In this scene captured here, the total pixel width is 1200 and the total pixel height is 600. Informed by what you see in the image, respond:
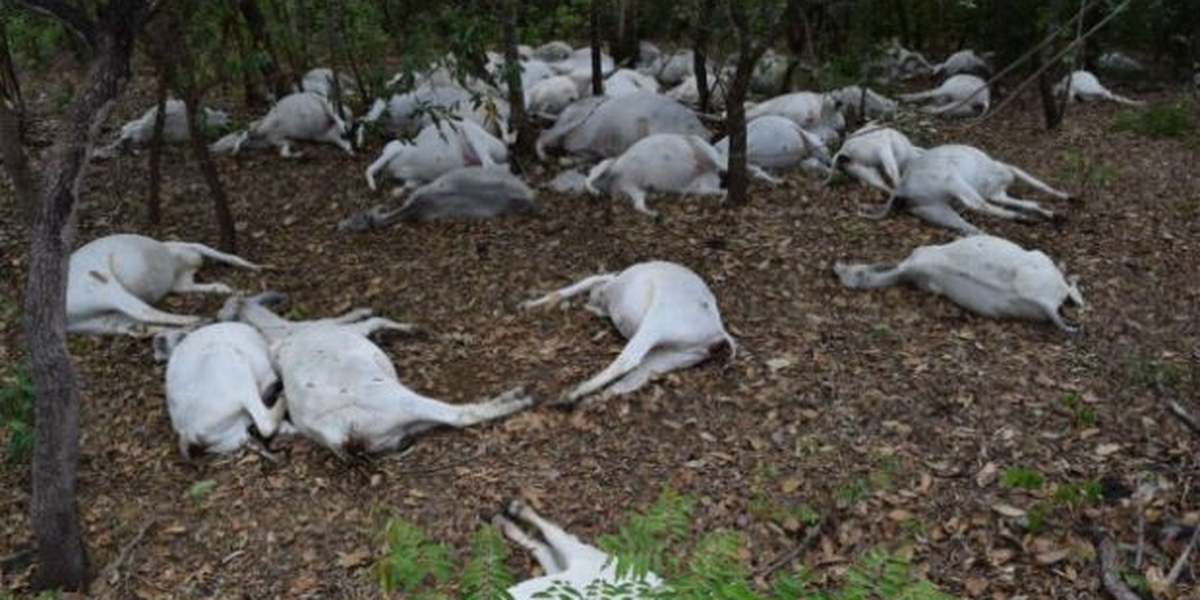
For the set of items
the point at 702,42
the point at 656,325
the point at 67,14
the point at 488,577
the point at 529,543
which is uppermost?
Answer: the point at 67,14

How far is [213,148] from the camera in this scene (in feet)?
26.1

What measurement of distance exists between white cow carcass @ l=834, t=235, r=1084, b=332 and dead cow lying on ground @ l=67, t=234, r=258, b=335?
372cm

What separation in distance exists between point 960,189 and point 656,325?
8.60 ft

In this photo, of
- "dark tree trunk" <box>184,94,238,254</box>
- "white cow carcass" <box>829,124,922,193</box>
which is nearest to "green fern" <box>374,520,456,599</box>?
"dark tree trunk" <box>184,94,238,254</box>

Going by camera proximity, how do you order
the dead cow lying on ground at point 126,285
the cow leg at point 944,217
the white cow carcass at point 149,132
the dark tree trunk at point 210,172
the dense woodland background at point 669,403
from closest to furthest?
the dense woodland background at point 669,403
the dead cow lying on ground at point 126,285
the dark tree trunk at point 210,172
the cow leg at point 944,217
the white cow carcass at point 149,132

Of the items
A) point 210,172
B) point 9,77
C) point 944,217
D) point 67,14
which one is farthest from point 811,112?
point 9,77

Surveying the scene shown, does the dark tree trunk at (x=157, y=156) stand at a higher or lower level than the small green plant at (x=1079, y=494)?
higher

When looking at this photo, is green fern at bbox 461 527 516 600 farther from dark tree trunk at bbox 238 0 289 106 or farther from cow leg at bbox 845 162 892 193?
dark tree trunk at bbox 238 0 289 106

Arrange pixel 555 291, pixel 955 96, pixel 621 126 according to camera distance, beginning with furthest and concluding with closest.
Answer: pixel 955 96 < pixel 621 126 < pixel 555 291

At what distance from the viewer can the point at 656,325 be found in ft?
14.9

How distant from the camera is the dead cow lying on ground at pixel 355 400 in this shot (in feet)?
13.5

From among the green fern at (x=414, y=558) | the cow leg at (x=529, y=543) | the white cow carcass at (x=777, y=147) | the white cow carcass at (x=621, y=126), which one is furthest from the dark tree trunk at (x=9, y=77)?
the green fern at (x=414, y=558)

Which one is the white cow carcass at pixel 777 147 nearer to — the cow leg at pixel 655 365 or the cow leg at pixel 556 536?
the cow leg at pixel 655 365

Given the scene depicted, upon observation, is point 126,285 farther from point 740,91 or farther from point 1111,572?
point 1111,572
